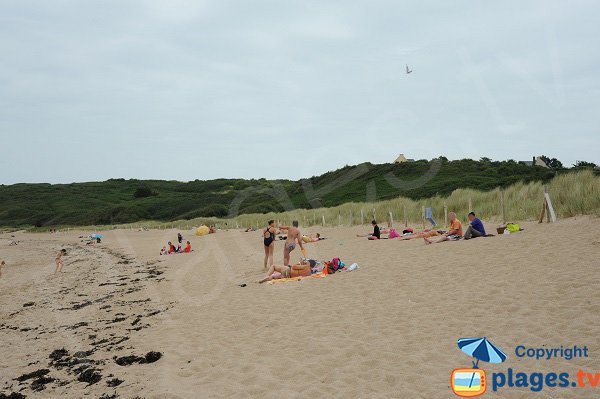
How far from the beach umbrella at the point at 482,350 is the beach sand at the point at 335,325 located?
0.11 m

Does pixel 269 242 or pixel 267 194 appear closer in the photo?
pixel 269 242

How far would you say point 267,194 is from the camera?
222 ft

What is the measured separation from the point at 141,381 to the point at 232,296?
4443 mm

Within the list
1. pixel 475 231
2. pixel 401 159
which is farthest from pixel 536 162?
pixel 475 231

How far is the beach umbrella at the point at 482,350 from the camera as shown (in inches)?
178

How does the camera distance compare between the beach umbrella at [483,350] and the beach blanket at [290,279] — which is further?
the beach blanket at [290,279]

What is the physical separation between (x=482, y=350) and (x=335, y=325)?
2324 mm

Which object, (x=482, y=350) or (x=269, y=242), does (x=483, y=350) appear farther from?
(x=269, y=242)

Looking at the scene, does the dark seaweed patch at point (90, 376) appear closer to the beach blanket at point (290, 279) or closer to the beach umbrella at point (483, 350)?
the beach umbrella at point (483, 350)

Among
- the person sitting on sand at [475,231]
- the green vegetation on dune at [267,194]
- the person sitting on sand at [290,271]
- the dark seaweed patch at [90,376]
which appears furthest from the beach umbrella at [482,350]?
the green vegetation on dune at [267,194]

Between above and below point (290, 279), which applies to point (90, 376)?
below

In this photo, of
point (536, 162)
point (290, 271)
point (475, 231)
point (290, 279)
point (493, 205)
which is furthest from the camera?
point (536, 162)

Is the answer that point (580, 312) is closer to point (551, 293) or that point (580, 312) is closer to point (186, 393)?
point (551, 293)

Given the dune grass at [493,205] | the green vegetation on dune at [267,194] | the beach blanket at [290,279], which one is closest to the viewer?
the beach blanket at [290,279]
